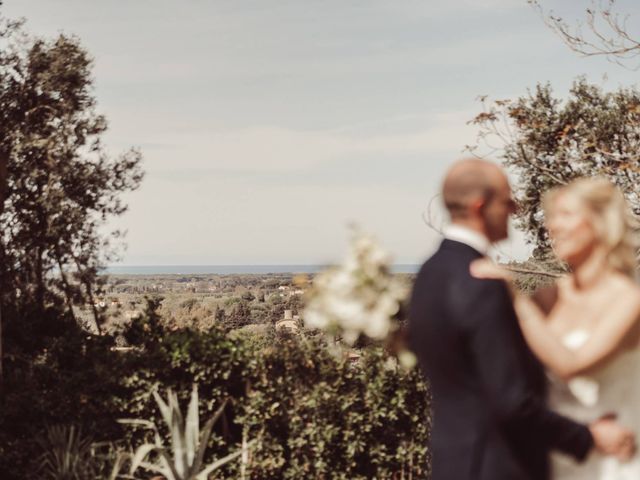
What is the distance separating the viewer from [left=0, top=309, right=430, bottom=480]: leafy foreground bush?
7.18 meters

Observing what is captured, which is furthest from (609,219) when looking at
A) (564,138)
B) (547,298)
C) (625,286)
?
(564,138)

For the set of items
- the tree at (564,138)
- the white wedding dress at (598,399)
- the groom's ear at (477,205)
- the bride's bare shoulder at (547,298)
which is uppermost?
the tree at (564,138)

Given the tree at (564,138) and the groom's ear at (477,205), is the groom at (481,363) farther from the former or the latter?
the tree at (564,138)

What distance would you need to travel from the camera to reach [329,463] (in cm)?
724

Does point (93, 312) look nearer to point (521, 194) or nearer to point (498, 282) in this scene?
point (521, 194)

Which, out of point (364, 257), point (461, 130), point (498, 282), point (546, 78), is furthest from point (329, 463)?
point (546, 78)

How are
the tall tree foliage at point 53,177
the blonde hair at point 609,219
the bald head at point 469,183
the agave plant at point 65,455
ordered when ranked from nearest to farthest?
the bald head at point 469,183, the blonde hair at point 609,219, the agave plant at point 65,455, the tall tree foliage at point 53,177

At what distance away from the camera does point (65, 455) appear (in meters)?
6.94

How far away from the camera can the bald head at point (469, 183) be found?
2.19m

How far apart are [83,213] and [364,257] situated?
1133 cm

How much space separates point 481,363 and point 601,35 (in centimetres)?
832

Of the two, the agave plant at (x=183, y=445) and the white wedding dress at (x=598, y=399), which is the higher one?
the white wedding dress at (x=598, y=399)

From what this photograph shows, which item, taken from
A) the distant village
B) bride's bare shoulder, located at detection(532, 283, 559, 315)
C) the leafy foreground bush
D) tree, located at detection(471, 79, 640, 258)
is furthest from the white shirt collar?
tree, located at detection(471, 79, 640, 258)

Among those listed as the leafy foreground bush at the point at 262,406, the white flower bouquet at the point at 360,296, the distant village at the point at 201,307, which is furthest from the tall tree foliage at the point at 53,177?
the white flower bouquet at the point at 360,296
